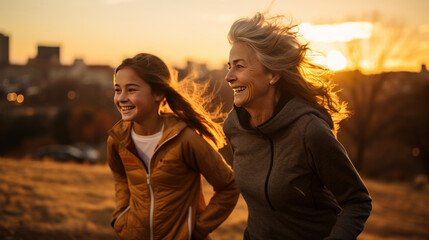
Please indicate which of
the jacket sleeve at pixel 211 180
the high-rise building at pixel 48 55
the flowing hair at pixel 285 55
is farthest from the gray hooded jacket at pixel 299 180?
the high-rise building at pixel 48 55

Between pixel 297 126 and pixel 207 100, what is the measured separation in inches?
67.0

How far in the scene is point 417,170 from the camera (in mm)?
28953

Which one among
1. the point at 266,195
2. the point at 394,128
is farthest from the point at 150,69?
the point at 394,128

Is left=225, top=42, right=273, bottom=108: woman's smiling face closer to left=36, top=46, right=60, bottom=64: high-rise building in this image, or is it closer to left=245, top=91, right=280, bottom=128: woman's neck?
left=245, top=91, right=280, bottom=128: woman's neck

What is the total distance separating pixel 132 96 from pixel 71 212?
3.87 meters

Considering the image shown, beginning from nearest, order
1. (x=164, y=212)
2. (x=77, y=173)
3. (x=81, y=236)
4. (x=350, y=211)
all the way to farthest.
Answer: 1. (x=350, y=211)
2. (x=164, y=212)
3. (x=81, y=236)
4. (x=77, y=173)

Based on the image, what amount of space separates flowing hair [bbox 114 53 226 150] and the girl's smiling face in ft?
0.18

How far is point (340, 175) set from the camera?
212cm

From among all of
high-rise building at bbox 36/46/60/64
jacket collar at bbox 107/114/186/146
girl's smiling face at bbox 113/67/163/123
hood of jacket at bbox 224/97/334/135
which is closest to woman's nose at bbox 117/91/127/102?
girl's smiling face at bbox 113/67/163/123

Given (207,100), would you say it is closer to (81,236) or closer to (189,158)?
(189,158)

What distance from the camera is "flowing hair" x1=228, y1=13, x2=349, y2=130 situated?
2.40 meters

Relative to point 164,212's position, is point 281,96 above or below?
above

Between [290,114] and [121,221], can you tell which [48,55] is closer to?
[121,221]

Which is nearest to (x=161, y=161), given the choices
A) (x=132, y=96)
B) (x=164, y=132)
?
(x=164, y=132)
